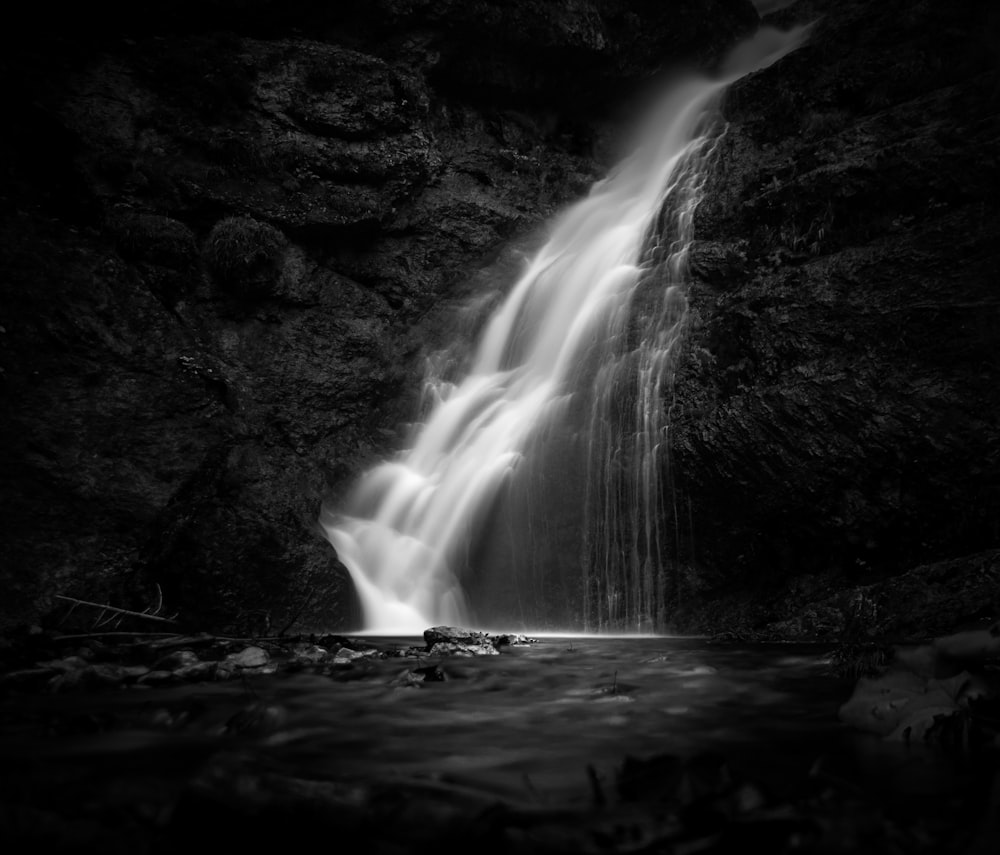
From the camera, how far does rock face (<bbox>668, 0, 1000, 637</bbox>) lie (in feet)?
26.8

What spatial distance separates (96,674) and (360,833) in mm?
3827

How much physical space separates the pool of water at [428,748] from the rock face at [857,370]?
12.0 ft

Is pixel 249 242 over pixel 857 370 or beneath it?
over

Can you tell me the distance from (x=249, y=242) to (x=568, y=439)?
7.25m

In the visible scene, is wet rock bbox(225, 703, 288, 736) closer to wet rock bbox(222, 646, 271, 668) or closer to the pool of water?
the pool of water

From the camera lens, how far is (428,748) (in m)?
3.36

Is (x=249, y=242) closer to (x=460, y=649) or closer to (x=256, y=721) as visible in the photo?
(x=460, y=649)

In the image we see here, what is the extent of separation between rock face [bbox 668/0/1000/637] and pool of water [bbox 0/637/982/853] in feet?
12.0

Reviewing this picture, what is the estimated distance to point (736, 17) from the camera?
830 inches

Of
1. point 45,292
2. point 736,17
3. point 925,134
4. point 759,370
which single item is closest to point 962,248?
point 925,134

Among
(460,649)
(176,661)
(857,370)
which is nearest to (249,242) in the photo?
(176,661)

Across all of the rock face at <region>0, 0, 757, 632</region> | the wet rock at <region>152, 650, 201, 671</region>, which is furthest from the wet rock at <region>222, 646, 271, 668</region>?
the rock face at <region>0, 0, 757, 632</region>

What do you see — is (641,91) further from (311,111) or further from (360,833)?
(360,833)

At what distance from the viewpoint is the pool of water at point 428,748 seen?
7.26ft
